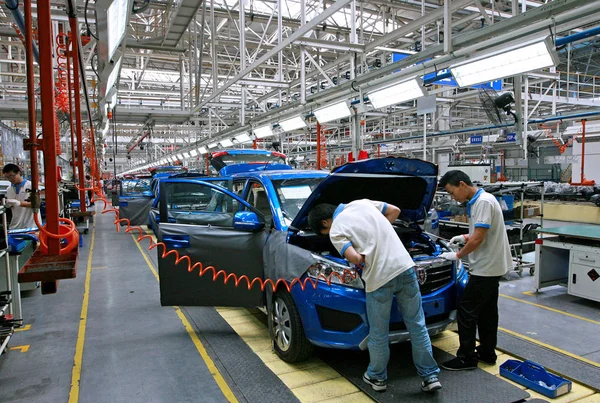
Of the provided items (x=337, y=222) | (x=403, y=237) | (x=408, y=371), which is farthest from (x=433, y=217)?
(x=337, y=222)

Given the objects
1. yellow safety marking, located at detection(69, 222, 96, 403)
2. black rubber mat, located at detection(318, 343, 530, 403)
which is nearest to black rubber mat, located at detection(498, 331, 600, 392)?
black rubber mat, located at detection(318, 343, 530, 403)

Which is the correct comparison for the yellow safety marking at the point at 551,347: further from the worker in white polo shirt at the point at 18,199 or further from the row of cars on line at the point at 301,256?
the worker in white polo shirt at the point at 18,199

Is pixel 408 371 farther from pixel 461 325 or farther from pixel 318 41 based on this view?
pixel 318 41

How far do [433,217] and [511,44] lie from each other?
2.69 m

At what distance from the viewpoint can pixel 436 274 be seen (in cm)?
357

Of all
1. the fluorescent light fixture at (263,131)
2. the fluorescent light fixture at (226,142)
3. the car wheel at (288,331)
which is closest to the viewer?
the car wheel at (288,331)

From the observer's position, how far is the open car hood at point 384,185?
361 cm

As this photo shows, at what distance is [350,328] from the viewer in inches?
127

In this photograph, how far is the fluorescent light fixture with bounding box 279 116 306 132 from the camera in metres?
9.08

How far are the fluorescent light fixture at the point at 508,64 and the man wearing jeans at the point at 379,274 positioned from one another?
282 centimetres

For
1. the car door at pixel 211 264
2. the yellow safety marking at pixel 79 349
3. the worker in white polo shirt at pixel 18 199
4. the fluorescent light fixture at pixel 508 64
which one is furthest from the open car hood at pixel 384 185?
the worker in white polo shirt at pixel 18 199

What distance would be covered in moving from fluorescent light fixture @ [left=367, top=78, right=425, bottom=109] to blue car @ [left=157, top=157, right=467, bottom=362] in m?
2.29

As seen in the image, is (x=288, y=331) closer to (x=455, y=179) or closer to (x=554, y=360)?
(x=455, y=179)

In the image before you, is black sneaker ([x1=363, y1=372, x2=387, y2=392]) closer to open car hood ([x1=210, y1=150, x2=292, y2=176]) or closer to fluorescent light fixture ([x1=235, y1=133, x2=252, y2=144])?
open car hood ([x1=210, y1=150, x2=292, y2=176])
